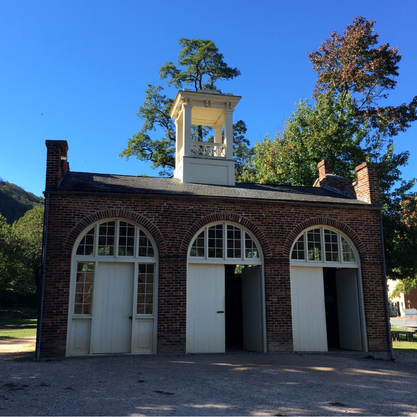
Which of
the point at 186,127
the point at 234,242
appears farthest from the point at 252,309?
the point at 186,127

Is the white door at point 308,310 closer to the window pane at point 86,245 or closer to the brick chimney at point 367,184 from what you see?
the brick chimney at point 367,184

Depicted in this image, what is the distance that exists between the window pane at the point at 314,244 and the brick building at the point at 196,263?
3cm

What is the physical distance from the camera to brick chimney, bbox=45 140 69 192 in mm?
11594

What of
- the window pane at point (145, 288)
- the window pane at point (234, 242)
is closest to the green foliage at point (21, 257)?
the window pane at point (145, 288)

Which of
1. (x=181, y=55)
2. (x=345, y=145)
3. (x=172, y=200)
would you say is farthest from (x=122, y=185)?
(x=181, y=55)

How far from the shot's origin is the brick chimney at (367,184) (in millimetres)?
13648

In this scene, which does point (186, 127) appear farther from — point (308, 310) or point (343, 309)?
point (343, 309)

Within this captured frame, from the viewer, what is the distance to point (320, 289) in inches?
510

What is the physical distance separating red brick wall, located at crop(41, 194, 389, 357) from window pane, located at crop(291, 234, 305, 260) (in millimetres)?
349

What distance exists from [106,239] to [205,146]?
548cm

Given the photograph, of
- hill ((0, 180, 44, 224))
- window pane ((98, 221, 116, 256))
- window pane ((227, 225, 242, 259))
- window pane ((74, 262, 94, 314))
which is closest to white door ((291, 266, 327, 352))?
window pane ((227, 225, 242, 259))

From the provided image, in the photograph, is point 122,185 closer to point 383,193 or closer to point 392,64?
point 383,193

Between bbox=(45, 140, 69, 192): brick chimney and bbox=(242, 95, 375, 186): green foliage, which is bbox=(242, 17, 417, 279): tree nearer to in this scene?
bbox=(242, 95, 375, 186): green foliage

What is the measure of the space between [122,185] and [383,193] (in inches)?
560
